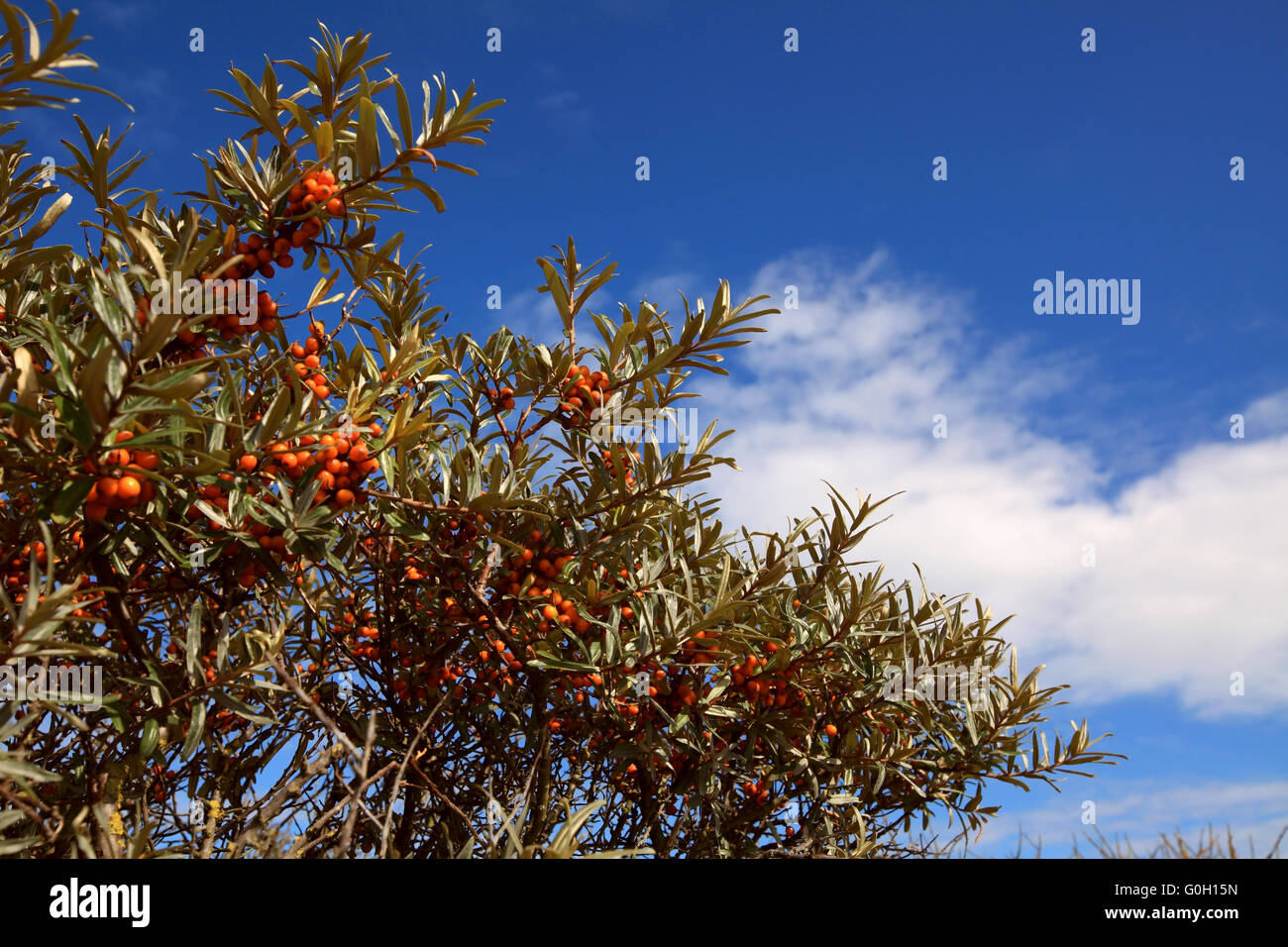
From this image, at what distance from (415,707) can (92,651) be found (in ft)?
3.40

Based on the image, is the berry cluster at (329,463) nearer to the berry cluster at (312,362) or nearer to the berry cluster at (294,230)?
the berry cluster at (312,362)

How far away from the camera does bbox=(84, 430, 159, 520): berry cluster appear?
4.14 ft

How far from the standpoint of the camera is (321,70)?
204 centimetres

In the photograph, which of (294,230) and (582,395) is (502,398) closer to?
(582,395)

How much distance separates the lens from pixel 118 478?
4.19 feet

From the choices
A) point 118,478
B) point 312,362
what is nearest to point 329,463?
point 118,478

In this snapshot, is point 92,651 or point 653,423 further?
point 653,423

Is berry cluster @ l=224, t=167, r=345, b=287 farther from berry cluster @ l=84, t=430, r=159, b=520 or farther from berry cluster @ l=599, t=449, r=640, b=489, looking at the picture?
berry cluster @ l=599, t=449, r=640, b=489

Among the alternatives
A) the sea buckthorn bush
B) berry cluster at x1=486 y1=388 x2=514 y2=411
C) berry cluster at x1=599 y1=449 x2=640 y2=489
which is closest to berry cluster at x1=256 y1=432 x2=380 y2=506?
the sea buckthorn bush

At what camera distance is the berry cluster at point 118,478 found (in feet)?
4.14
